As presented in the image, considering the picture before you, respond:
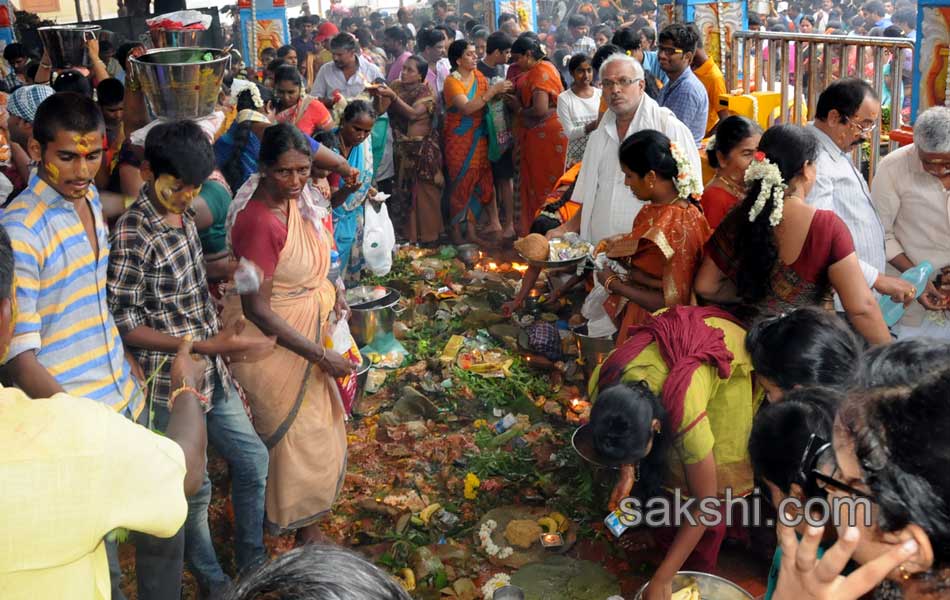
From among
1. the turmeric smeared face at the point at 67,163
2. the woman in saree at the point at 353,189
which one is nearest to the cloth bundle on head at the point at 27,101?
the woman in saree at the point at 353,189

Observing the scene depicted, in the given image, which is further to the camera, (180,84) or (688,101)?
(688,101)

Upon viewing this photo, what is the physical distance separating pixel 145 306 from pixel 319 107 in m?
3.08

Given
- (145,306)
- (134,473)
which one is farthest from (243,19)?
(134,473)

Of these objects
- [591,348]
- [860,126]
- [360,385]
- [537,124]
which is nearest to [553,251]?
[591,348]

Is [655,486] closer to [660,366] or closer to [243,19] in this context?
[660,366]

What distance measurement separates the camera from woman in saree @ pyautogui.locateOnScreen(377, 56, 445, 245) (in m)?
8.41

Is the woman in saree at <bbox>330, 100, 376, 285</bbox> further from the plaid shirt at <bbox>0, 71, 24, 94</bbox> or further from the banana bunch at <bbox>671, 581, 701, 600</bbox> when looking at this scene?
the plaid shirt at <bbox>0, 71, 24, 94</bbox>

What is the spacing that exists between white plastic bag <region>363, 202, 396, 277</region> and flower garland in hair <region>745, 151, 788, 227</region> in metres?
3.41

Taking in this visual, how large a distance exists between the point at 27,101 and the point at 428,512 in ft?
10.8

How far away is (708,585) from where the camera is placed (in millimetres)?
3316

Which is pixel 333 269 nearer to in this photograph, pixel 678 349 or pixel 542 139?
pixel 678 349

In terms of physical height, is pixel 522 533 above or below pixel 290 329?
below

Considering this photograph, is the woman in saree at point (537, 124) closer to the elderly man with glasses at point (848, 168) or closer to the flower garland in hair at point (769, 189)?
the elderly man with glasses at point (848, 168)

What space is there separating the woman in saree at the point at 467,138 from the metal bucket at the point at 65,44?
10.7 ft
